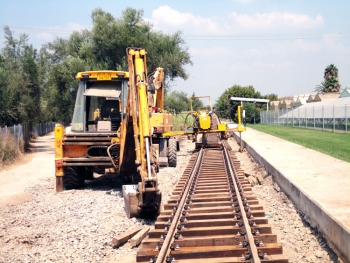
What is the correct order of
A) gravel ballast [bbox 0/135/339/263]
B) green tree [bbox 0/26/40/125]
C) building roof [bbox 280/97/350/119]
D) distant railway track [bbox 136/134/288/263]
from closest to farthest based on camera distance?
distant railway track [bbox 136/134/288/263], gravel ballast [bbox 0/135/339/263], green tree [bbox 0/26/40/125], building roof [bbox 280/97/350/119]

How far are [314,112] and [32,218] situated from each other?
34.4 metres

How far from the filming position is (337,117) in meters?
32.7

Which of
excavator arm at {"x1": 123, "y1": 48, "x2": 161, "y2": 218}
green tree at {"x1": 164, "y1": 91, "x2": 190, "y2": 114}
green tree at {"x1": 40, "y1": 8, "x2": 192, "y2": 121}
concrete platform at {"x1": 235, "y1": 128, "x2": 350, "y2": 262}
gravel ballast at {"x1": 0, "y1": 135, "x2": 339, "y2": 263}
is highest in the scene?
green tree at {"x1": 40, "y1": 8, "x2": 192, "y2": 121}

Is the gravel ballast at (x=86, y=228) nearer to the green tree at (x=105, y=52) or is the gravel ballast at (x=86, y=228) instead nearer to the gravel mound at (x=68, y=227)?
the gravel mound at (x=68, y=227)

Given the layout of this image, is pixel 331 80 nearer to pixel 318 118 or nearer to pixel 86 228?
pixel 318 118

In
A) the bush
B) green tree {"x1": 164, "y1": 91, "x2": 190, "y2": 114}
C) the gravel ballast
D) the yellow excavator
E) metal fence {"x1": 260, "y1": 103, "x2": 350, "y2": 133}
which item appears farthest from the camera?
green tree {"x1": 164, "y1": 91, "x2": 190, "y2": 114}

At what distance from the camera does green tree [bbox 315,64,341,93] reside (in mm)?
96688

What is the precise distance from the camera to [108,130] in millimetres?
12633

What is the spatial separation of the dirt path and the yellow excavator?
1.34 m

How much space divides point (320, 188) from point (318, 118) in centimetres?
3047

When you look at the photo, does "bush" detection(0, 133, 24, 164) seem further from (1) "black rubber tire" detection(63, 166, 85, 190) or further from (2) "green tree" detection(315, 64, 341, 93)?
(2) "green tree" detection(315, 64, 341, 93)

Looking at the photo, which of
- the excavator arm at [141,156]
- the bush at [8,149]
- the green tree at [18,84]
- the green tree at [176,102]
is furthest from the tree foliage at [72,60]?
the excavator arm at [141,156]

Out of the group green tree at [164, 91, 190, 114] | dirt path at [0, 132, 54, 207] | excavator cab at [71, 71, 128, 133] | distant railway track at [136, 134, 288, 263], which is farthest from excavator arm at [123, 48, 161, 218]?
green tree at [164, 91, 190, 114]

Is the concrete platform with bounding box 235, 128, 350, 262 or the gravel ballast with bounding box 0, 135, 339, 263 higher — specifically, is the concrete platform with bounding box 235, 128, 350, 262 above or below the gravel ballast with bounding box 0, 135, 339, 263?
above
